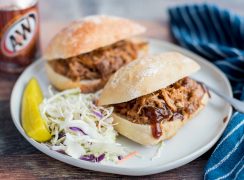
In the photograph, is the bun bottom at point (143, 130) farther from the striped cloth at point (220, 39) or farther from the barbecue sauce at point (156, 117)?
the striped cloth at point (220, 39)

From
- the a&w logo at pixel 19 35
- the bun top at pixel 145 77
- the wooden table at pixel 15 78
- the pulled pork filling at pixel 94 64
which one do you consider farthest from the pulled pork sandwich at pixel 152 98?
the a&w logo at pixel 19 35

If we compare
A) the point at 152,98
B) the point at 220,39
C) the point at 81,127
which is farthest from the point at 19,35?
the point at 220,39

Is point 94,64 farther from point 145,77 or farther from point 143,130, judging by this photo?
point 143,130

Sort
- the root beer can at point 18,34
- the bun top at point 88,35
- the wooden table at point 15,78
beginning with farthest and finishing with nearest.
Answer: the root beer can at point 18,34
the bun top at point 88,35
the wooden table at point 15,78

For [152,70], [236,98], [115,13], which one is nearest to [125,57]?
[152,70]

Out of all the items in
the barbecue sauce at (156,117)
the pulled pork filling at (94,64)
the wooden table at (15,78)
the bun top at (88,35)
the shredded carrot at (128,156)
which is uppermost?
the bun top at (88,35)

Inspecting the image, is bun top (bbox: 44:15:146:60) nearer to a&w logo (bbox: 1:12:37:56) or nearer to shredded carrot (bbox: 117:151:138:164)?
a&w logo (bbox: 1:12:37:56)
